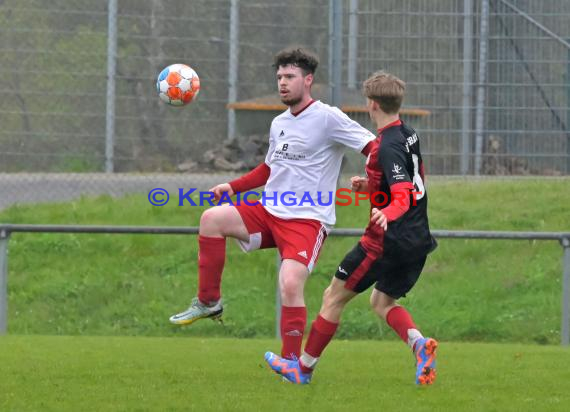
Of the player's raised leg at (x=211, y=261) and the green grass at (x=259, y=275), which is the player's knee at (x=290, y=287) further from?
the green grass at (x=259, y=275)

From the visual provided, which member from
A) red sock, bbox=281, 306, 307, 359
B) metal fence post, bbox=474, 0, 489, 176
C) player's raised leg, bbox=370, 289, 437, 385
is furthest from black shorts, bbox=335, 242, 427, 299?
metal fence post, bbox=474, 0, 489, 176

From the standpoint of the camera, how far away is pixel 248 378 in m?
7.55

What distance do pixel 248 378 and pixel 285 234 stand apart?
878 mm

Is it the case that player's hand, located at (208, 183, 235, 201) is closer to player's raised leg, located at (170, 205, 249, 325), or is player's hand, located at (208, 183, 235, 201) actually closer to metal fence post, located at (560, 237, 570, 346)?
player's raised leg, located at (170, 205, 249, 325)

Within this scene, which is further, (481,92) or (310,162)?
(481,92)

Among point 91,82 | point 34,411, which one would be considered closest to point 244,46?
point 91,82

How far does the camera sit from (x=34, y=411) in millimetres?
6277

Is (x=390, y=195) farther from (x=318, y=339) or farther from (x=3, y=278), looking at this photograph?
(x=3, y=278)

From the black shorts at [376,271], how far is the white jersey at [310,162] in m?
0.60

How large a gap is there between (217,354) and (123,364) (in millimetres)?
855

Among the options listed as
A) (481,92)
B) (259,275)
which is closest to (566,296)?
(481,92)

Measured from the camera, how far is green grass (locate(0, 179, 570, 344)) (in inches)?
448

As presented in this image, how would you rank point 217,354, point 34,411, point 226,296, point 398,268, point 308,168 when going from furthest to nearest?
point 226,296, point 217,354, point 308,168, point 398,268, point 34,411

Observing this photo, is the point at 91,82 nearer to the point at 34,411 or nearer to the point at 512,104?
the point at 512,104
